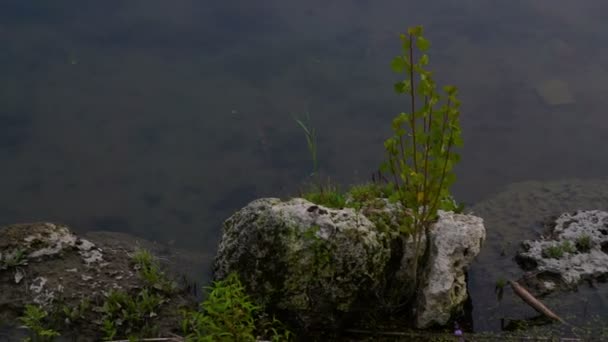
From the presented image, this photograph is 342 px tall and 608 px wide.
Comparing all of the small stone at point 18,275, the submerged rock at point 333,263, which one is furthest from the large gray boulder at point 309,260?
the small stone at point 18,275

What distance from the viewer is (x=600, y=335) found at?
5223mm

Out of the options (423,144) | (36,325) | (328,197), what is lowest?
(36,325)

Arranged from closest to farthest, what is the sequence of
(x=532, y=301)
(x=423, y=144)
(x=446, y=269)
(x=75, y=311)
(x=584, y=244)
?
(x=423, y=144) → (x=75, y=311) → (x=446, y=269) → (x=532, y=301) → (x=584, y=244)

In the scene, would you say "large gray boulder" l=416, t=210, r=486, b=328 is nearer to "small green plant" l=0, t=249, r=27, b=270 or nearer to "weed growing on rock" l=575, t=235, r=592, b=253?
"weed growing on rock" l=575, t=235, r=592, b=253

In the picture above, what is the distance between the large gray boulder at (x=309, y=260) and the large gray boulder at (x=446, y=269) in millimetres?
344

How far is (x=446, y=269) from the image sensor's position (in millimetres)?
5180

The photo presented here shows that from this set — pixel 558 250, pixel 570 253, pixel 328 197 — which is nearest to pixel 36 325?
pixel 328 197

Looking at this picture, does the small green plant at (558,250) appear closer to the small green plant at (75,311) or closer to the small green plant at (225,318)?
the small green plant at (225,318)

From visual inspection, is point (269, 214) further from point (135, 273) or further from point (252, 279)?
point (135, 273)

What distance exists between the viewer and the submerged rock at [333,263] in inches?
199

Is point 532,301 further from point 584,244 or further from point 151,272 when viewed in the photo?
point 151,272

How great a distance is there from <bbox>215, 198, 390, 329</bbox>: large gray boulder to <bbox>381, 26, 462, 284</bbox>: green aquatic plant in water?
1.10 ft

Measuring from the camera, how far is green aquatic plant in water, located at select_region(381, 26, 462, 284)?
4602 millimetres

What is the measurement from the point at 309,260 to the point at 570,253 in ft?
7.30
